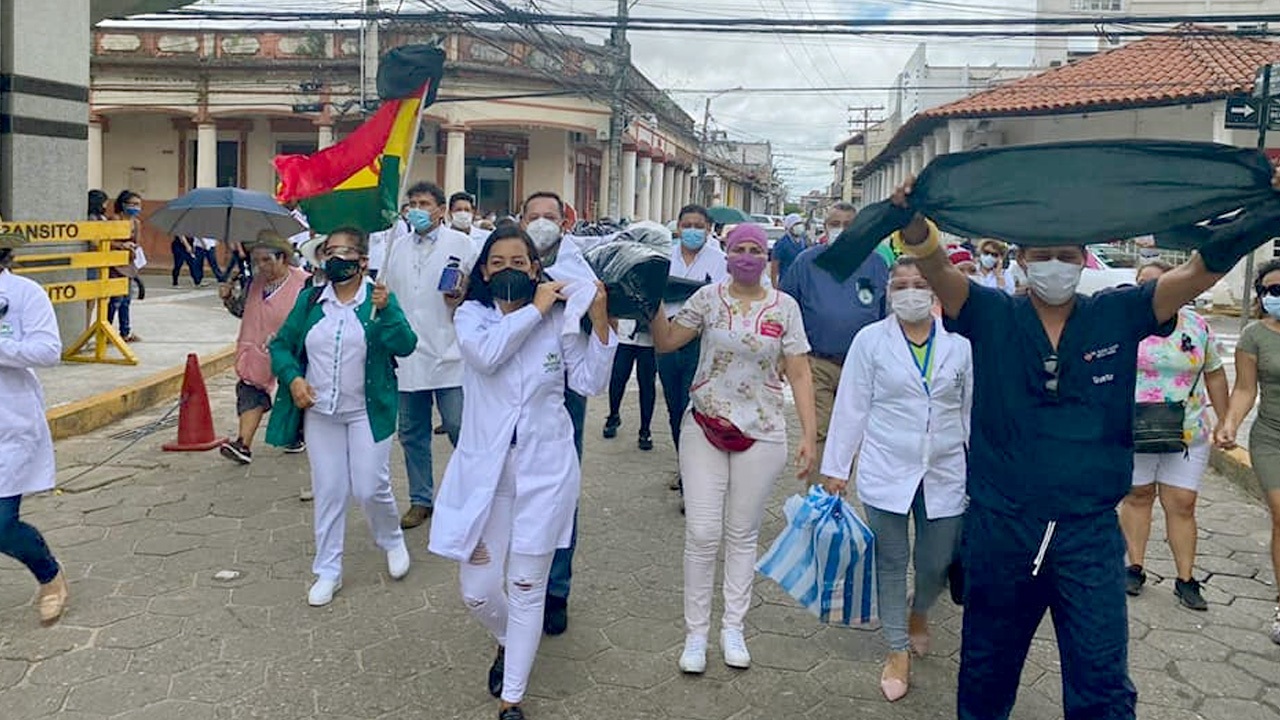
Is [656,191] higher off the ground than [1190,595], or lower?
higher

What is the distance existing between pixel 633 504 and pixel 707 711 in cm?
275

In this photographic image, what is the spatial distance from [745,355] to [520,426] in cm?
108

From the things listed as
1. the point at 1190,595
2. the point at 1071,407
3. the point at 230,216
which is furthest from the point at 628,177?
the point at 1071,407

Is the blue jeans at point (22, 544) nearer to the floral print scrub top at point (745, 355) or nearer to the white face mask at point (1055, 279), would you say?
the floral print scrub top at point (745, 355)

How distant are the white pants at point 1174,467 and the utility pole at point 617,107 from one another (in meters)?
17.4

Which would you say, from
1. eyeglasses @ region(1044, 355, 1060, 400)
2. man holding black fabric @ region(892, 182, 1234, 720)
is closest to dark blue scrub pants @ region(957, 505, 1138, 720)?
man holding black fabric @ region(892, 182, 1234, 720)

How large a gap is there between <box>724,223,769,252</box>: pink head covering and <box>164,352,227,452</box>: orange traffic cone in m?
4.87

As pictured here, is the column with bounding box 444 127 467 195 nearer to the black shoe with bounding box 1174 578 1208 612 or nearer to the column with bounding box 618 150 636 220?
the column with bounding box 618 150 636 220

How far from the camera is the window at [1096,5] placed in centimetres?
3872

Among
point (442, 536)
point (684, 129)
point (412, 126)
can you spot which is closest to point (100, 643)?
point (442, 536)

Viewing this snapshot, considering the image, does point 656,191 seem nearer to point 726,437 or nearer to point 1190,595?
point 1190,595

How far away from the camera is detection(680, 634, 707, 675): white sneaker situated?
4.12 meters

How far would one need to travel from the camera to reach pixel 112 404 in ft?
28.3

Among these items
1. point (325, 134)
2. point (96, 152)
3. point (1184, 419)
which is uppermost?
point (325, 134)
